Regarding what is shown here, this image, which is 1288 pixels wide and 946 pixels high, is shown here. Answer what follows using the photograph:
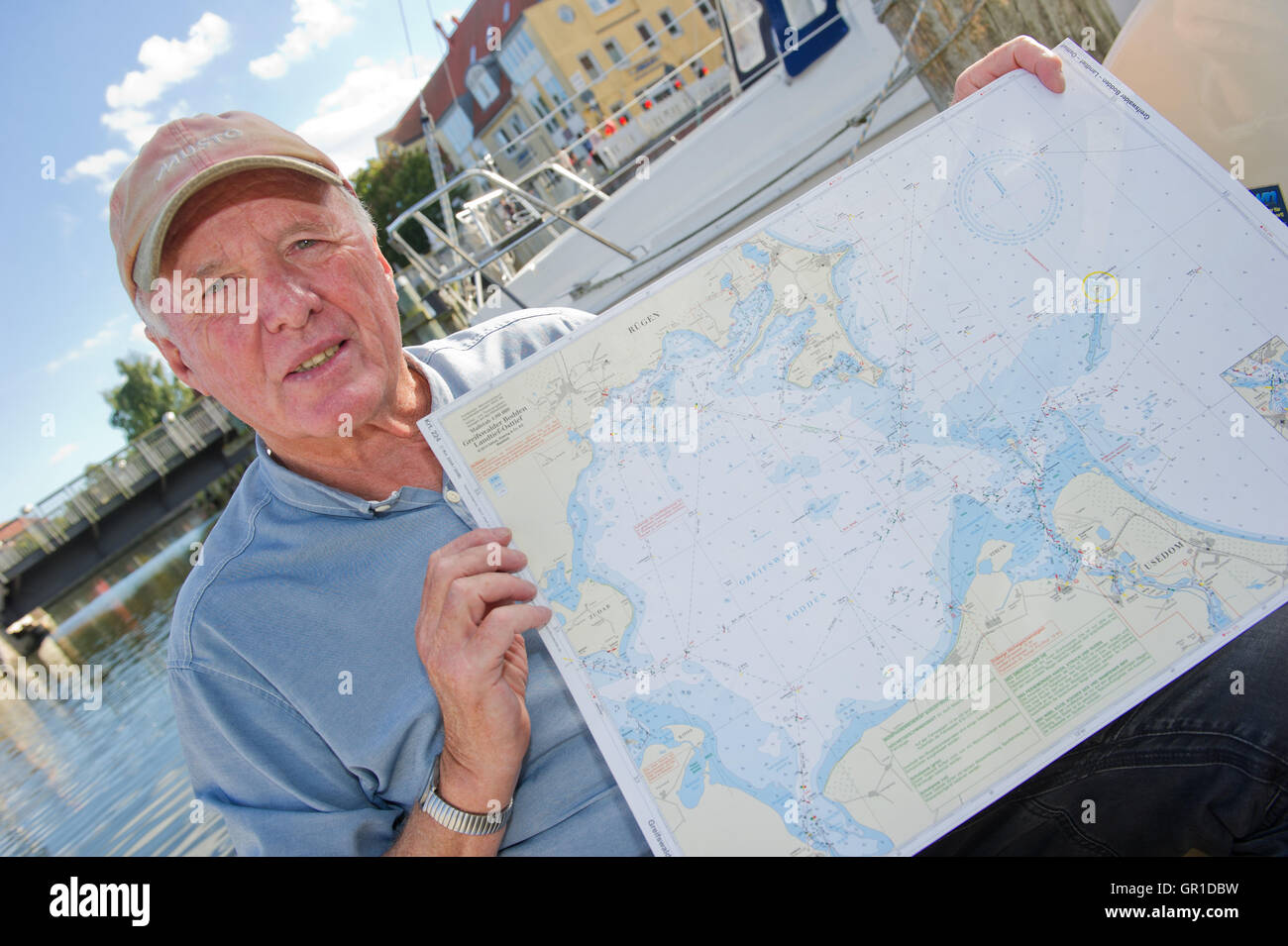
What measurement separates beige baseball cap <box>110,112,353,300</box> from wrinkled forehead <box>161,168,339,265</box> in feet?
0.08

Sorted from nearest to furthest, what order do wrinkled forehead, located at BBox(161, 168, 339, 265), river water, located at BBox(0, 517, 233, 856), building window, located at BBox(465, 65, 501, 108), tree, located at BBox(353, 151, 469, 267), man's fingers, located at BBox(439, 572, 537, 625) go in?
1. man's fingers, located at BBox(439, 572, 537, 625)
2. wrinkled forehead, located at BBox(161, 168, 339, 265)
3. river water, located at BBox(0, 517, 233, 856)
4. tree, located at BBox(353, 151, 469, 267)
5. building window, located at BBox(465, 65, 501, 108)

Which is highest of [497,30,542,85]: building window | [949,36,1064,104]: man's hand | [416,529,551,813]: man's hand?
[497,30,542,85]: building window

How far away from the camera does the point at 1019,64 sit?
1.76 m

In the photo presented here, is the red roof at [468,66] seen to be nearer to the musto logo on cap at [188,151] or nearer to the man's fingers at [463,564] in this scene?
the musto logo on cap at [188,151]

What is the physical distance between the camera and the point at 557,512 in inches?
64.6

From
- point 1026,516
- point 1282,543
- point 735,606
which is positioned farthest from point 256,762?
point 1282,543

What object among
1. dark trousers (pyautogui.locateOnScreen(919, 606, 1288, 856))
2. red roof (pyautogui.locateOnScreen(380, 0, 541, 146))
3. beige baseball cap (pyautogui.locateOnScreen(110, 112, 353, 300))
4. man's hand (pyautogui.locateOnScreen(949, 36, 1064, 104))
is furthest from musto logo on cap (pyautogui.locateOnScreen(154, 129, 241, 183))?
red roof (pyautogui.locateOnScreen(380, 0, 541, 146))

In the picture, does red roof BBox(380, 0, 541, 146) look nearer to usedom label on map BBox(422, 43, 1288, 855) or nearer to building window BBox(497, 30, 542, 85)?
building window BBox(497, 30, 542, 85)

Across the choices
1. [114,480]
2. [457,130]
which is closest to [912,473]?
[114,480]

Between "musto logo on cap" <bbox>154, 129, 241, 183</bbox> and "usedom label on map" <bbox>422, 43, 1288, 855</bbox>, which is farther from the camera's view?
"musto logo on cap" <bbox>154, 129, 241, 183</bbox>

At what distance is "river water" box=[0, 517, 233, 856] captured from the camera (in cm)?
754
